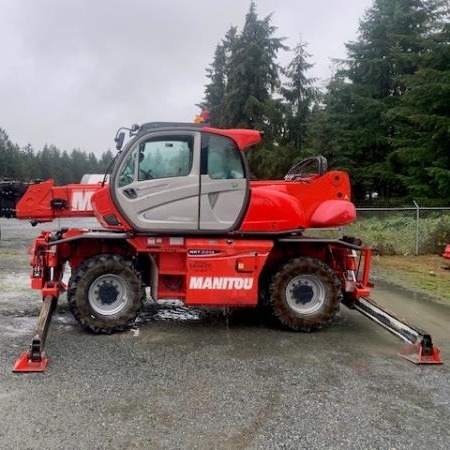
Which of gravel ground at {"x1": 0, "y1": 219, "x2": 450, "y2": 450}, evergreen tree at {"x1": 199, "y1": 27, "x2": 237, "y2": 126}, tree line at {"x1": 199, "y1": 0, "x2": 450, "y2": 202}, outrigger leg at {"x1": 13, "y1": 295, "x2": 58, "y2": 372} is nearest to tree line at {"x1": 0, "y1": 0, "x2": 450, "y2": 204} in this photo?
tree line at {"x1": 199, "y1": 0, "x2": 450, "y2": 202}

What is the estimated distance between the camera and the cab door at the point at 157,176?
21.7 feet

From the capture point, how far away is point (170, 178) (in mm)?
6637

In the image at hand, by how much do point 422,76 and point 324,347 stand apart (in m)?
18.7

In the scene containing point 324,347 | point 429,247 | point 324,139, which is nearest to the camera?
point 324,347

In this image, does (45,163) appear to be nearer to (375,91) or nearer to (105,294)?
(375,91)

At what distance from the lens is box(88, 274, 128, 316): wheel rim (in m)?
6.67

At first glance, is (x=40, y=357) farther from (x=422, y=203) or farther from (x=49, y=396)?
(x=422, y=203)

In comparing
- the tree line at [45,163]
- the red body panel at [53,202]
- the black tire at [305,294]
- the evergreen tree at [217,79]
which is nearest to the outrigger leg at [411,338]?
the black tire at [305,294]

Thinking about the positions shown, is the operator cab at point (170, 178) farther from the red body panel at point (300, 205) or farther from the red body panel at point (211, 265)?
the red body panel at point (300, 205)

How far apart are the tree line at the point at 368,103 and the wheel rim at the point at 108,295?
697 inches

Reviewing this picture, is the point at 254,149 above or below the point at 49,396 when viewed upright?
above

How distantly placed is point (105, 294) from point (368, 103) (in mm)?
23659

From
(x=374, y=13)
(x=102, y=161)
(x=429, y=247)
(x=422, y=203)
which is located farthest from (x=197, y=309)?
(x=102, y=161)

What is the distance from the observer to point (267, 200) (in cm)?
711
